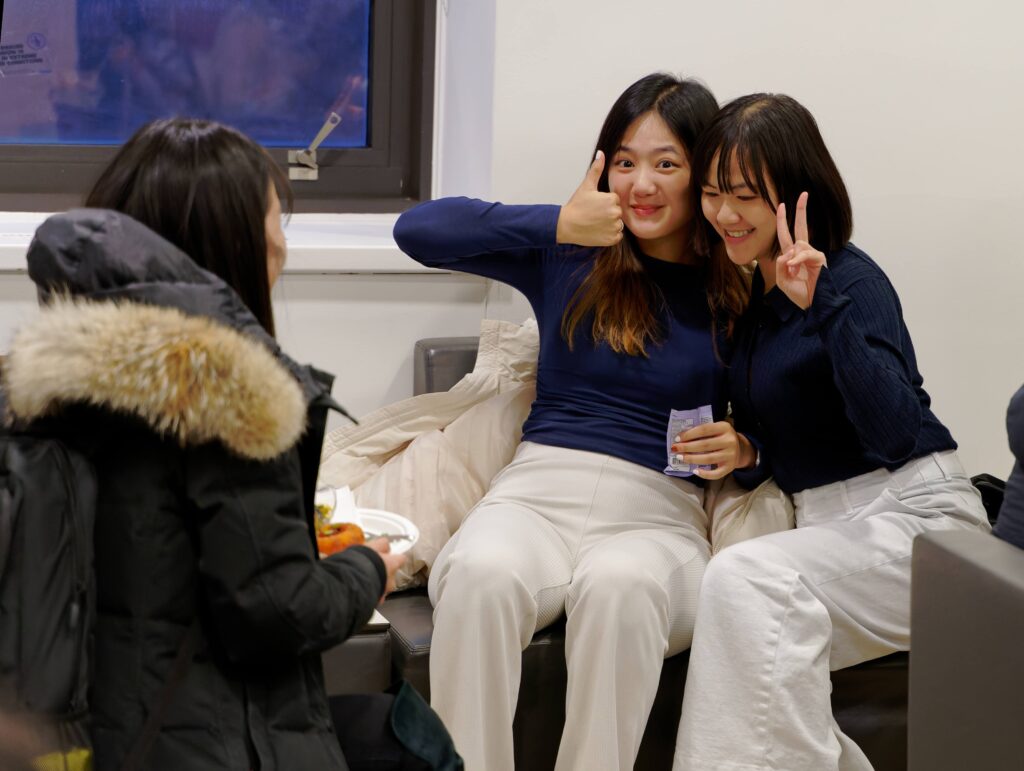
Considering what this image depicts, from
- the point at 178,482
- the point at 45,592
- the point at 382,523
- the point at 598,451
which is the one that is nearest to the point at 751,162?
the point at 598,451

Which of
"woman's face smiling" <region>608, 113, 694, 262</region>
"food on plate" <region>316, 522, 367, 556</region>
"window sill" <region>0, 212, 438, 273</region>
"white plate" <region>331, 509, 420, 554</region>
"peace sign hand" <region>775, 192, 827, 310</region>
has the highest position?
"woman's face smiling" <region>608, 113, 694, 262</region>

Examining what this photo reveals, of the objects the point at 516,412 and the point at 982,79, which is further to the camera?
the point at 982,79

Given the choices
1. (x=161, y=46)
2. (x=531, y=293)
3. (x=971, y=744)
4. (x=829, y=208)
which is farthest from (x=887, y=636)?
(x=161, y=46)

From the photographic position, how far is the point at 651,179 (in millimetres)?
2539

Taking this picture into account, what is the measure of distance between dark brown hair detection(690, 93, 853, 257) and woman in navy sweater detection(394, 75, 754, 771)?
0.17 metres

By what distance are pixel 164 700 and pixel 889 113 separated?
255 cm

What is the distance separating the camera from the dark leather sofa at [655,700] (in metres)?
2.27

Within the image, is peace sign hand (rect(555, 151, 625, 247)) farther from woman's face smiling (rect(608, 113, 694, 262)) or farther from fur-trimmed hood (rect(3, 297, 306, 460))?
fur-trimmed hood (rect(3, 297, 306, 460))

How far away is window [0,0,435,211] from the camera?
3.41 m

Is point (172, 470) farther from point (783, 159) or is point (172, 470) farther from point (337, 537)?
point (783, 159)

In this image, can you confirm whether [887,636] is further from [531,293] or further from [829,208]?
[531,293]

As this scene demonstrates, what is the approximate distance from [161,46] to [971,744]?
2.74 metres

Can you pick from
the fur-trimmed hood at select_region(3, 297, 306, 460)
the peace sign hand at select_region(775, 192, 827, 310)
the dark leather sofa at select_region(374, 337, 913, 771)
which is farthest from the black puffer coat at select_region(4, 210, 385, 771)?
the peace sign hand at select_region(775, 192, 827, 310)

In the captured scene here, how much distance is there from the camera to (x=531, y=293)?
2.71 m
